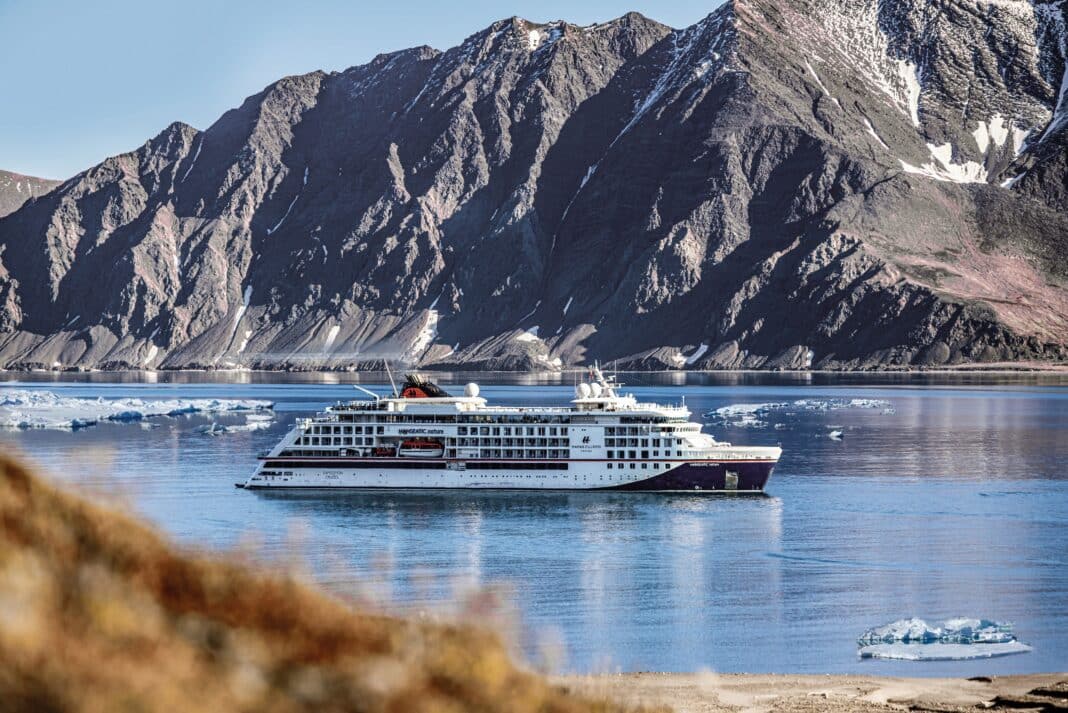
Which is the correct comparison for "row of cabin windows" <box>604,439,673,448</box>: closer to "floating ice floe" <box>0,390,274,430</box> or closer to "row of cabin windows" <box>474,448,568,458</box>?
"row of cabin windows" <box>474,448,568,458</box>

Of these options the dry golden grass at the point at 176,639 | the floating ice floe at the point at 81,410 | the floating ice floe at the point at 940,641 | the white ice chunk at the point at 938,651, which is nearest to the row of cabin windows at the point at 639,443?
the floating ice floe at the point at 940,641

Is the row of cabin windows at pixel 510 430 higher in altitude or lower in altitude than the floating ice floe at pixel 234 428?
higher

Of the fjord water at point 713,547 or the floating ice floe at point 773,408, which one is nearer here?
the fjord water at point 713,547

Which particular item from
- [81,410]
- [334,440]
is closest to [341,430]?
[334,440]

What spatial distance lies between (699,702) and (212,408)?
151119 millimetres

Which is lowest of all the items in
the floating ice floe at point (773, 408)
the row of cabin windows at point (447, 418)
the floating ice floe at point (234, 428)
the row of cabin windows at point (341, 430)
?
the floating ice floe at point (234, 428)

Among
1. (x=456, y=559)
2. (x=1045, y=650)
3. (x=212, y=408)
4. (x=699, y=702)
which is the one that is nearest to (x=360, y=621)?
(x=699, y=702)

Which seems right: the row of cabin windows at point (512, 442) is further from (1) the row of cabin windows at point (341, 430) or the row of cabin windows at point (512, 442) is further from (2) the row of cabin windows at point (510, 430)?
(1) the row of cabin windows at point (341, 430)

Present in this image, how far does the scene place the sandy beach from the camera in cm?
2866

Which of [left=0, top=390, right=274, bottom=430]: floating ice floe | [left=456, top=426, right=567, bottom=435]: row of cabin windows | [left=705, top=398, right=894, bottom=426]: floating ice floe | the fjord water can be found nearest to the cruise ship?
[left=456, top=426, right=567, bottom=435]: row of cabin windows

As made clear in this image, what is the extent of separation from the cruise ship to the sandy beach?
50.7 meters

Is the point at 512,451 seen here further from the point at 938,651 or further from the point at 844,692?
the point at 844,692

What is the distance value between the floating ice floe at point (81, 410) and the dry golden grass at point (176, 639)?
13219 cm

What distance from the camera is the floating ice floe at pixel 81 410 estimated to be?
14625cm
